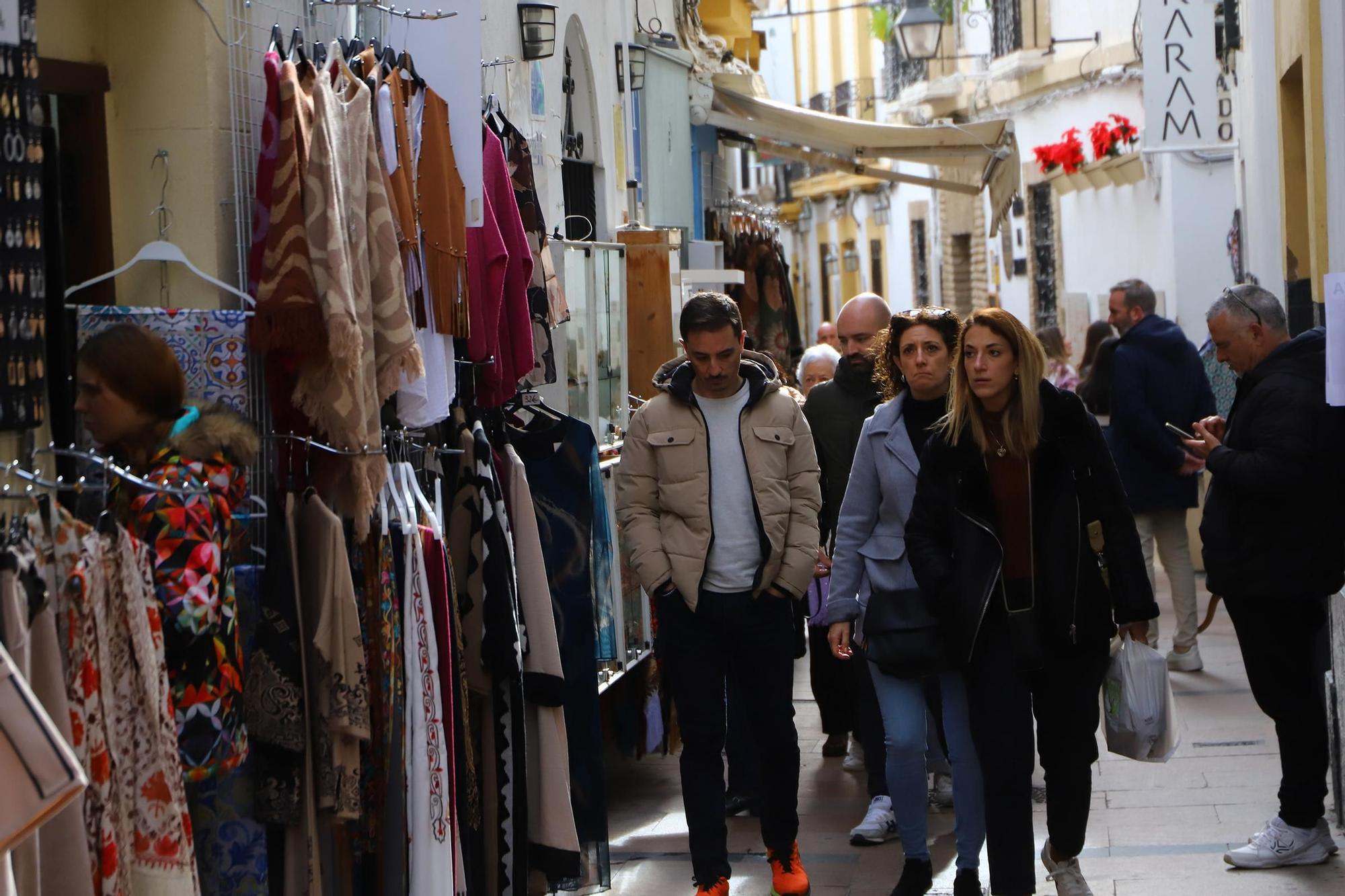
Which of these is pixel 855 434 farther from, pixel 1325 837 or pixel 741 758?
pixel 1325 837

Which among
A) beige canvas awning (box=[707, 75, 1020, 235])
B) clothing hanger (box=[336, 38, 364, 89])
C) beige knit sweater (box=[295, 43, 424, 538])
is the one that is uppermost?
beige canvas awning (box=[707, 75, 1020, 235])

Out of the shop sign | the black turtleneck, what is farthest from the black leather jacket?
the shop sign

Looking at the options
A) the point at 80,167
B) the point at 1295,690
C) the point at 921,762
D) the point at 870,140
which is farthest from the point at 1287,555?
the point at 870,140

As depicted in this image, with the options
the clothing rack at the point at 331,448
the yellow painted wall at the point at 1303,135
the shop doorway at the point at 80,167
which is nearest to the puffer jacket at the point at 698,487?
the clothing rack at the point at 331,448

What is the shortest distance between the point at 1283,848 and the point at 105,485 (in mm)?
4081

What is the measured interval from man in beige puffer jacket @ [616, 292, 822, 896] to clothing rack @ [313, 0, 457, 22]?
48.2 inches

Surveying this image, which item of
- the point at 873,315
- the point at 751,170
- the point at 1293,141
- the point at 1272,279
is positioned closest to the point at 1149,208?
the point at 1272,279

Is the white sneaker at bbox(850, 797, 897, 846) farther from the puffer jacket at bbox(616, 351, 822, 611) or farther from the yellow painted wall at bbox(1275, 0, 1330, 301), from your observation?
the yellow painted wall at bbox(1275, 0, 1330, 301)

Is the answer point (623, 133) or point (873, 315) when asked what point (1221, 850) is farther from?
point (623, 133)

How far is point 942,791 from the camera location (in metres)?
7.18

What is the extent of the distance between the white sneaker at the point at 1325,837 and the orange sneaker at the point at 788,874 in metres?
1.68

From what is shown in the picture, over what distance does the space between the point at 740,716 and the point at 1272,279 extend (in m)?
6.32

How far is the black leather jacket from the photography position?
5.23 meters

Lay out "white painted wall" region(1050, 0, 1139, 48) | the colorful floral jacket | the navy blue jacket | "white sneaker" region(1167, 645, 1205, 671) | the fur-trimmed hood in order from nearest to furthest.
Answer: the colorful floral jacket
the fur-trimmed hood
the navy blue jacket
"white sneaker" region(1167, 645, 1205, 671)
"white painted wall" region(1050, 0, 1139, 48)
